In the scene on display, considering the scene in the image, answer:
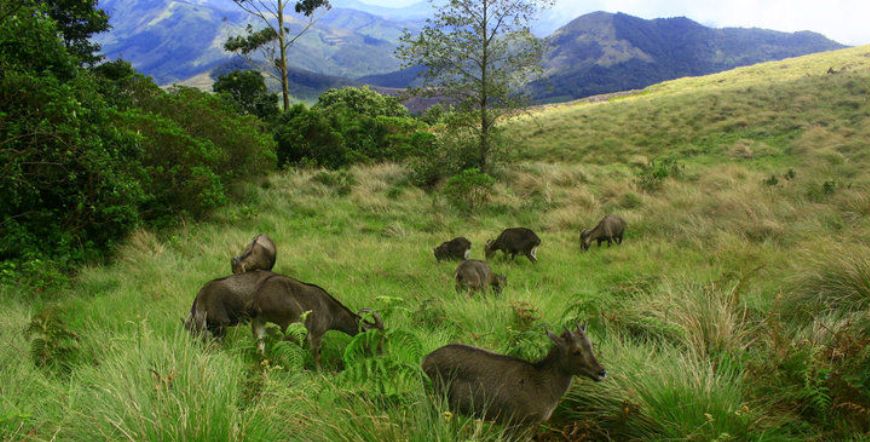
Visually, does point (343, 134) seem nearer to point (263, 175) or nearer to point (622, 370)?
point (263, 175)

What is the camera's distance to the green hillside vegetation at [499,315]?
119 inches

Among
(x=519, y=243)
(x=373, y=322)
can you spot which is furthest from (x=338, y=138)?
(x=373, y=322)

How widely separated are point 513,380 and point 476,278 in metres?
4.12

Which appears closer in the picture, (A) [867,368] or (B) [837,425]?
(B) [837,425]

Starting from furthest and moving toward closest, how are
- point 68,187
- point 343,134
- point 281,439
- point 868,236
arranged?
1. point 343,134
2. point 68,187
3. point 868,236
4. point 281,439

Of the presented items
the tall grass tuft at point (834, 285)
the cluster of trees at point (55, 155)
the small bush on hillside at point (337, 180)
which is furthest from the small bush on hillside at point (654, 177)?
the cluster of trees at point (55, 155)

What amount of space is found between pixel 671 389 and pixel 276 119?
23768mm

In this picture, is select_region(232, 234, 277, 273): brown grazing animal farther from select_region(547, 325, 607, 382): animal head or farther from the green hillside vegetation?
select_region(547, 325, 607, 382): animal head

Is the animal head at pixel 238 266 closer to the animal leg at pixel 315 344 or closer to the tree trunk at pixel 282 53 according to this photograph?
the animal leg at pixel 315 344

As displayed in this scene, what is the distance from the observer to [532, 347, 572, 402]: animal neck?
3.34 m

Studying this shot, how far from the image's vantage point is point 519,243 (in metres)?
10.1

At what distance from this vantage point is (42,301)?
23.4ft

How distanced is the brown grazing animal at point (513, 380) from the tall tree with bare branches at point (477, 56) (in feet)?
49.3

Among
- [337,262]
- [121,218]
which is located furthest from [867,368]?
[121,218]
